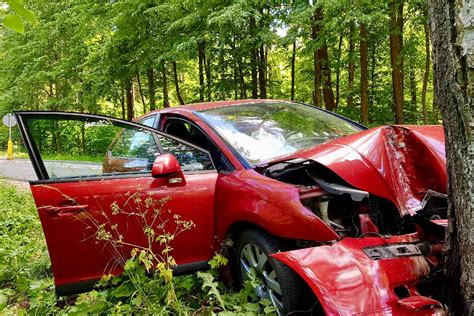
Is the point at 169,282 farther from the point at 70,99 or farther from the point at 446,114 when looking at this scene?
the point at 70,99

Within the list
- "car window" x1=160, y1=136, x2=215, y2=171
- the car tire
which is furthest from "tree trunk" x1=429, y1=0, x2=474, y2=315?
"car window" x1=160, y1=136, x2=215, y2=171

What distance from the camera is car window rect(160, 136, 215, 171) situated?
122 inches

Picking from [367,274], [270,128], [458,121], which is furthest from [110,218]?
[458,121]

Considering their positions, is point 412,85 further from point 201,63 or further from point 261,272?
point 261,272

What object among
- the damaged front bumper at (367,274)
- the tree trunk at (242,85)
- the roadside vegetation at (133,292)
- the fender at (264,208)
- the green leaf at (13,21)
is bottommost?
the roadside vegetation at (133,292)

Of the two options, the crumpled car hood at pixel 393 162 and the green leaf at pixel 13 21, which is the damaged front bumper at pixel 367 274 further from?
the green leaf at pixel 13 21

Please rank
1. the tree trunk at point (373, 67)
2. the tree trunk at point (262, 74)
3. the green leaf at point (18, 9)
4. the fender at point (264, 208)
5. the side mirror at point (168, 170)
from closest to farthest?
1. the green leaf at point (18, 9)
2. the fender at point (264, 208)
3. the side mirror at point (168, 170)
4. the tree trunk at point (262, 74)
5. the tree trunk at point (373, 67)

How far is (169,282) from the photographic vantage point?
7.77ft

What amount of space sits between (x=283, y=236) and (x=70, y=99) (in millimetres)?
20703

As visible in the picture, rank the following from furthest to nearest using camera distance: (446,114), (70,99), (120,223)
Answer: (70,99)
(120,223)
(446,114)

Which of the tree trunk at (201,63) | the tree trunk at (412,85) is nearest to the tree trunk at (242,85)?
the tree trunk at (201,63)

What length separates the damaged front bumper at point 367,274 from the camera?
176 centimetres

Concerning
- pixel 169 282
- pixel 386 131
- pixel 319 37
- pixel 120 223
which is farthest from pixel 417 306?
pixel 319 37

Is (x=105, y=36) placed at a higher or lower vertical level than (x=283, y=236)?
higher
